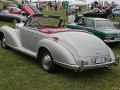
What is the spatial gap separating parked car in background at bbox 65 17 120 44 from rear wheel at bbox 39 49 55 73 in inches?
183

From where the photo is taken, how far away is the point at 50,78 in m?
6.40

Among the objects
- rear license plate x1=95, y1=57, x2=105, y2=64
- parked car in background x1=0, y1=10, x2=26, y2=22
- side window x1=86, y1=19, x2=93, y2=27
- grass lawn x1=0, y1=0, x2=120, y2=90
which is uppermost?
side window x1=86, y1=19, x2=93, y2=27

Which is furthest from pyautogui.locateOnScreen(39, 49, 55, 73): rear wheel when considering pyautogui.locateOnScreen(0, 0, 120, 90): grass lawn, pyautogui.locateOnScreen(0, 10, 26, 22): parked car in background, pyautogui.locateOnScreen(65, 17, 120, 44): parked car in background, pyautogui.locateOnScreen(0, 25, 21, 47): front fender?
pyautogui.locateOnScreen(0, 10, 26, 22): parked car in background

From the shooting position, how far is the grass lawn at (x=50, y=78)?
5.86m

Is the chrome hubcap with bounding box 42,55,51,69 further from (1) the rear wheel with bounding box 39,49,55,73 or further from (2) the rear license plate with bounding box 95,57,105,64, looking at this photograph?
(2) the rear license plate with bounding box 95,57,105,64

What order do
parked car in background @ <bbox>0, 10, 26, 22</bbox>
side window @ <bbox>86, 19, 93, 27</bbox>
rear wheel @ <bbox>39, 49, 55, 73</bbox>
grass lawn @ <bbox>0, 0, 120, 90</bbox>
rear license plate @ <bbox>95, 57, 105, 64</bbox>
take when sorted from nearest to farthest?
grass lawn @ <bbox>0, 0, 120, 90</bbox>
rear license plate @ <bbox>95, 57, 105, 64</bbox>
rear wheel @ <bbox>39, 49, 55, 73</bbox>
side window @ <bbox>86, 19, 93, 27</bbox>
parked car in background @ <bbox>0, 10, 26, 22</bbox>

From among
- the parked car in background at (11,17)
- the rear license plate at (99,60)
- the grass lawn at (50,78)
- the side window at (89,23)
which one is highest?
the side window at (89,23)

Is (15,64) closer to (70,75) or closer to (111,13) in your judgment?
(70,75)

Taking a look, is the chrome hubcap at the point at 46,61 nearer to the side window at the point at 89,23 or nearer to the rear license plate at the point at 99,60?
the rear license plate at the point at 99,60

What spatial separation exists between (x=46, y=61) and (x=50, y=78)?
1.75ft

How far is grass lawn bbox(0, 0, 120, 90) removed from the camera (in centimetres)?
586

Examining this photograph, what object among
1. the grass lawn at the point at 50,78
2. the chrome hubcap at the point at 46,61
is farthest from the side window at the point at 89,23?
the chrome hubcap at the point at 46,61

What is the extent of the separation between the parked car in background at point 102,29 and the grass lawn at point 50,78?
381cm

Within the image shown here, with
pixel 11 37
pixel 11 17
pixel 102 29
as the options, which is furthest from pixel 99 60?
pixel 11 17
